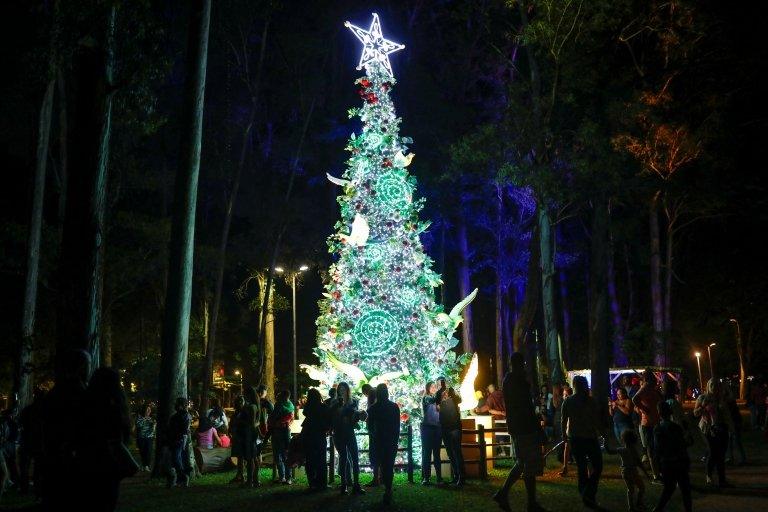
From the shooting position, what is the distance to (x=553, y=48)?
68.9 feet

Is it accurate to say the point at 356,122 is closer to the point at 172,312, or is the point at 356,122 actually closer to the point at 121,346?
the point at 121,346

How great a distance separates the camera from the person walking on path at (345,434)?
12.8 metres

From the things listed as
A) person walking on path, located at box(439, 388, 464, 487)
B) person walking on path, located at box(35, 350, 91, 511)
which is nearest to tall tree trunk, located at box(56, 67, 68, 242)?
person walking on path, located at box(439, 388, 464, 487)

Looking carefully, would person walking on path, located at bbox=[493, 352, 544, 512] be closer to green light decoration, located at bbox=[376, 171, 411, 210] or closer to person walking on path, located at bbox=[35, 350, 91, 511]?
person walking on path, located at bbox=[35, 350, 91, 511]

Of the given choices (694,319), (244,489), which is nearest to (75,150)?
(244,489)

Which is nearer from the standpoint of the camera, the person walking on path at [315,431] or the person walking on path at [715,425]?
the person walking on path at [715,425]

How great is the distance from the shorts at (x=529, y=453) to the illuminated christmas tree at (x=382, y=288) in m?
7.64

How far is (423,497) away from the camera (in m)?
12.0

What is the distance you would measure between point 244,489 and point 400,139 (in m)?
9.10

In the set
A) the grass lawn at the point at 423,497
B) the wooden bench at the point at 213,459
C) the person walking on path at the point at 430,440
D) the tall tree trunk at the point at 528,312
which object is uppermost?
the tall tree trunk at the point at 528,312

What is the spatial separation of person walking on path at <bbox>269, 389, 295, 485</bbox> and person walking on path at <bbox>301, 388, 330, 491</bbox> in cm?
122

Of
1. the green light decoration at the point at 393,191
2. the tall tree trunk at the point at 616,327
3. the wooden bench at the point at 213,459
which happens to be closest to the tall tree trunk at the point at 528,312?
the green light decoration at the point at 393,191

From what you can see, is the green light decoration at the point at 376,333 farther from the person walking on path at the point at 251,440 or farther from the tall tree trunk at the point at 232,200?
the tall tree trunk at the point at 232,200

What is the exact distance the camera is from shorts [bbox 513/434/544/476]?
9406 mm
